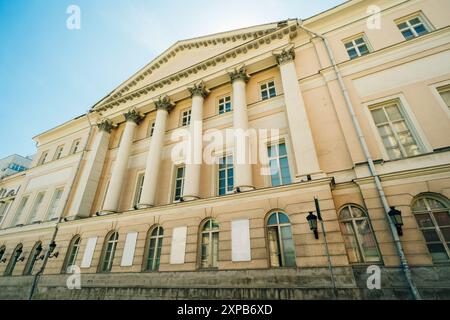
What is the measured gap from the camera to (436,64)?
9734mm

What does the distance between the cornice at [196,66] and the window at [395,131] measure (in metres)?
7.57

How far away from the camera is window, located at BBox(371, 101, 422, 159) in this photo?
9023 mm

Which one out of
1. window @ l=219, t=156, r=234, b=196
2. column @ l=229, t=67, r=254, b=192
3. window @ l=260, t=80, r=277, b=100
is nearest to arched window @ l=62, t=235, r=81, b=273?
window @ l=219, t=156, r=234, b=196

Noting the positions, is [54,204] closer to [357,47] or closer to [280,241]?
[280,241]

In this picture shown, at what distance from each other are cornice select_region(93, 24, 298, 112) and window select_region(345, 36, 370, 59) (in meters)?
3.35

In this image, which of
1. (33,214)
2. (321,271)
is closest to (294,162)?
(321,271)

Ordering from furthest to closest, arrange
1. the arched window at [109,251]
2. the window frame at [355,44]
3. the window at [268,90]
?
1. the window at [268,90]
2. the arched window at [109,251]
3. the window frame at [355,44]

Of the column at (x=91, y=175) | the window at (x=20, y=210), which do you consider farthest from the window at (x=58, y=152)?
the column at (x=91, y=175)

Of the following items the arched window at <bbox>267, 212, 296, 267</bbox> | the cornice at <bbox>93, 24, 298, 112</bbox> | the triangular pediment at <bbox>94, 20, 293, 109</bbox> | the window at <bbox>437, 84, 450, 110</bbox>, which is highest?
the triangular pediment at <bbox>94, 20, 293, 109</bbox>

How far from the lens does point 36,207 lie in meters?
19.1

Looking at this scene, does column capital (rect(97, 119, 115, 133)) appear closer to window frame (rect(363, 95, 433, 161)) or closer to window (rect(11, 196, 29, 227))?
window (rect(11, 196, 29, 227))

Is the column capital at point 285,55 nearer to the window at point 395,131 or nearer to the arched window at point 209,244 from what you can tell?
the window at point 395,131

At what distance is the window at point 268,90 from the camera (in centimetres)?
1385

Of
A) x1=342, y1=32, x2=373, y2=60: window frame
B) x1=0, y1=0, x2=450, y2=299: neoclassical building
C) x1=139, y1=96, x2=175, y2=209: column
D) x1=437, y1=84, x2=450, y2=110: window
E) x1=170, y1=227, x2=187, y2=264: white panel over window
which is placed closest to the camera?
x1=0, y1=0, x2=450, y2=299: neoclassical building
